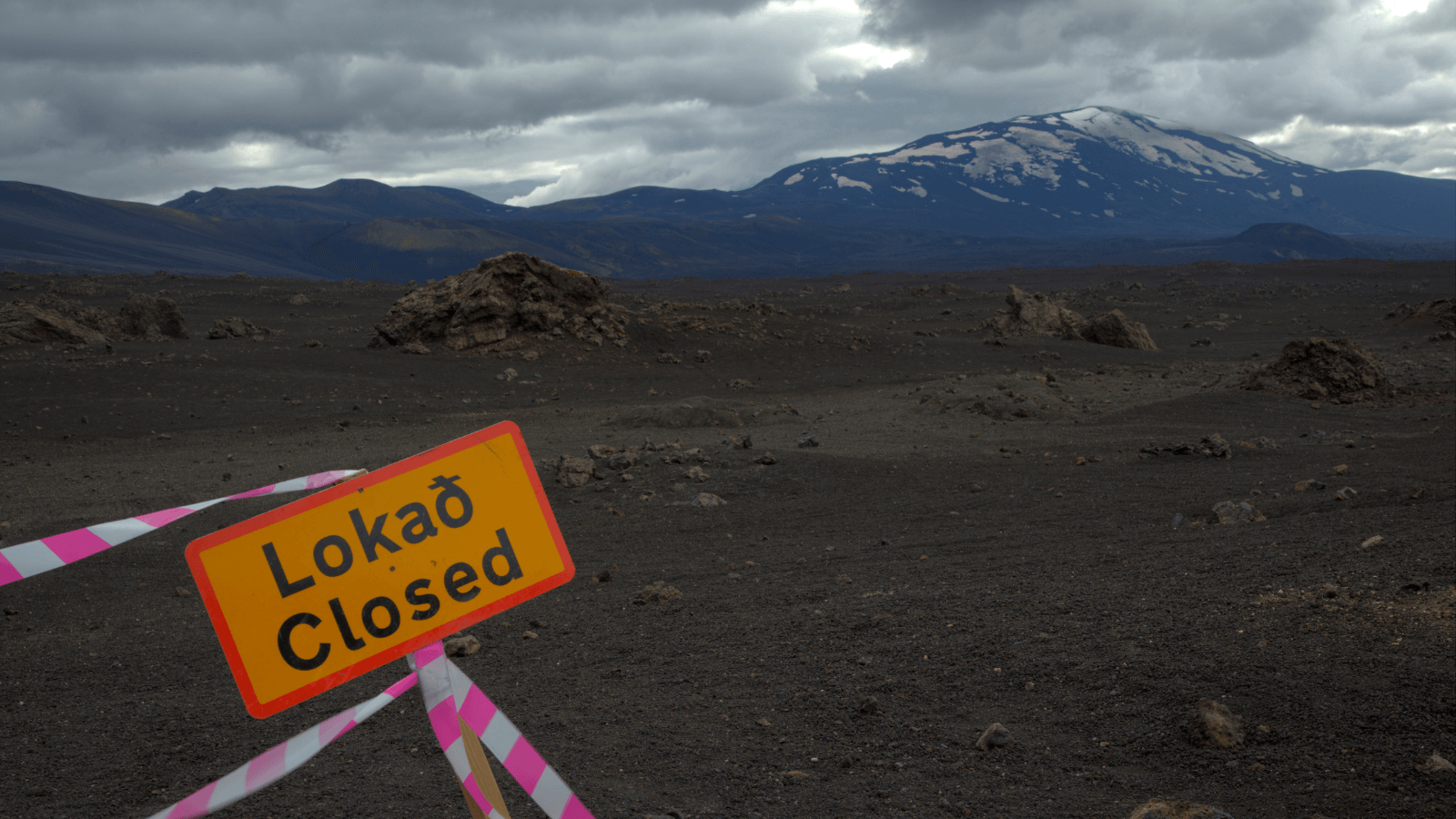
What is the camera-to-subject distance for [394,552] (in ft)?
6.48

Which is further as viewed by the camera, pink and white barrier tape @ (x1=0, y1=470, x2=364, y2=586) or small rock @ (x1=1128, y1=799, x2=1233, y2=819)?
small rock @ (x1=1128, y1=799, x2=1233, y2=819)

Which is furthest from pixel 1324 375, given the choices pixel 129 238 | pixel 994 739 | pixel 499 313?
pixel 129 238

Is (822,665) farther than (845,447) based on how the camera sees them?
No

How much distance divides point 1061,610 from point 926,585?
1021mm

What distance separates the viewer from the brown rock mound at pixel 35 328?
20141 mm

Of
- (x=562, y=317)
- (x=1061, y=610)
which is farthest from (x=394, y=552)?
(x=562, y=317)

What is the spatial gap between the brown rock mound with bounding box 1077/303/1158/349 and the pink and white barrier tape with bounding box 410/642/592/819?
91.2ft

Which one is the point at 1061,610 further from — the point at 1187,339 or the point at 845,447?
the point at 1187,339

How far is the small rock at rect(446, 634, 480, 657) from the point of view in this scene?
14.9ft

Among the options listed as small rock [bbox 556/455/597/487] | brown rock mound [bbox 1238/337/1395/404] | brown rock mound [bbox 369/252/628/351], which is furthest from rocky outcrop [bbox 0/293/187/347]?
brown rock mound [bbox 1238/337/1395/404]

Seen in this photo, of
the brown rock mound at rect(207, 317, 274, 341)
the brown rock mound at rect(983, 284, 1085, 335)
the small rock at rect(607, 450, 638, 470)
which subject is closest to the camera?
the small rock at rect(607, 450, 638, 470)

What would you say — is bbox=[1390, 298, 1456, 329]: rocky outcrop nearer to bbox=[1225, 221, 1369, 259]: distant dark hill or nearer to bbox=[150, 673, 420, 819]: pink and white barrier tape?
bbox=[150, 673, 420, 819]: pink and white barrier tape

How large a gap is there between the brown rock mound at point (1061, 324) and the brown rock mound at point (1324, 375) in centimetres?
1152

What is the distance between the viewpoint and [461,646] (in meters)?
4.55
